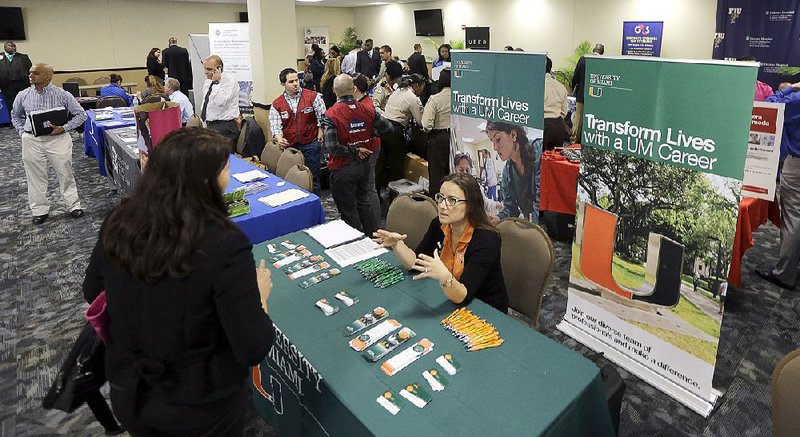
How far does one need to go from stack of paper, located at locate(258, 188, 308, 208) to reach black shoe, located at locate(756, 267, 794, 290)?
3285 mm

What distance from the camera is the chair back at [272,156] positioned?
477 centimetres

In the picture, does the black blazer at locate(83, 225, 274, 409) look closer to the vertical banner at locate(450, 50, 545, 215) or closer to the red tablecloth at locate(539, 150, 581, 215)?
the vertical banner at locate(450, 50, 545, 215)

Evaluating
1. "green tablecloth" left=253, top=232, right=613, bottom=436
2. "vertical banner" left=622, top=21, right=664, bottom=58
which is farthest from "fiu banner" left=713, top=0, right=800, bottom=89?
"green tablecloth" left=253, top=232, right=613, bottom=436

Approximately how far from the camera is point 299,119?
5.02 m

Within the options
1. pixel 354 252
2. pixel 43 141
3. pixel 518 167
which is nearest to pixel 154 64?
pixel 43 141

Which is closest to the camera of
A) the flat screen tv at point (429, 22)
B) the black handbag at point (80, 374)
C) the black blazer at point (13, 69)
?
the black handbag at point (80, 374)

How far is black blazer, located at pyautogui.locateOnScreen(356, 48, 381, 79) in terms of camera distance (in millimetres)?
10812

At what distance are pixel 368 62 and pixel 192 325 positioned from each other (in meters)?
10.1

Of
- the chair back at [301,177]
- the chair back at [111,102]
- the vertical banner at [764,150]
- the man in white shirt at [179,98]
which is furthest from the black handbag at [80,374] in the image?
the chair back at [111,102]

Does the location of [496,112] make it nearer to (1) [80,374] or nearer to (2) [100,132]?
(1) [80,374]

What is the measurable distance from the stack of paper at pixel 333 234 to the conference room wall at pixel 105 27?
13.4m

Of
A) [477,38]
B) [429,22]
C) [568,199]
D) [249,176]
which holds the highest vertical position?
[429,22]

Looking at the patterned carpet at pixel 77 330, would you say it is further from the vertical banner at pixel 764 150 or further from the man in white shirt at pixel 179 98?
the man in white shirt at pixel 179 98

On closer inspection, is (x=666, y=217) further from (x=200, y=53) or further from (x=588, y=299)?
(x=200, y=53)
